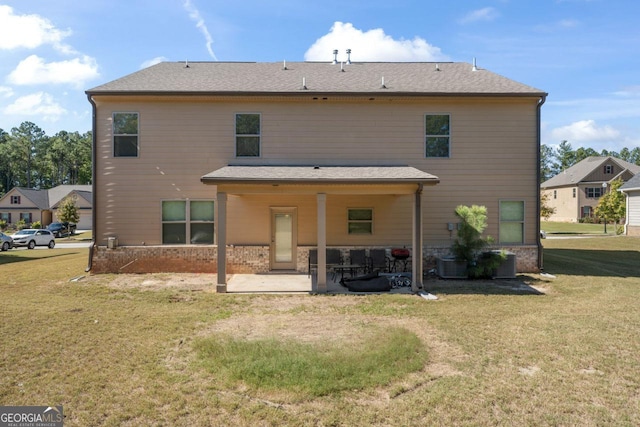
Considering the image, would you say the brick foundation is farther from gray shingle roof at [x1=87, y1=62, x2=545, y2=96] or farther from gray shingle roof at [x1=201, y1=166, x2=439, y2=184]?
gray shingle roof at [x1=87, y1=62, x2=545, y2=96]

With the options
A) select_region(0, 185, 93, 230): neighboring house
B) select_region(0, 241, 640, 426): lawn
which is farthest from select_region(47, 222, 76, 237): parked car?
select_region(0, 241, 640, 426): lawn

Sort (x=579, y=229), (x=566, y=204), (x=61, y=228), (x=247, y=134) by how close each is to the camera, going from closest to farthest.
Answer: (x=247, y=134) → (x=579, y=229) → (x=61, y=228) → (x=566, y=204)

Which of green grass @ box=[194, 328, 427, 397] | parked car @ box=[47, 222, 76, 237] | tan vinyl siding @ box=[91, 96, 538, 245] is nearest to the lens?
green grass @ box=[194, 328, 427, 397]

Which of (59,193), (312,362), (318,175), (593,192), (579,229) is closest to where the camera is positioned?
(312,362)

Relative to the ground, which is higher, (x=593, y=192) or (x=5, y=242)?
(x=593, y=192)

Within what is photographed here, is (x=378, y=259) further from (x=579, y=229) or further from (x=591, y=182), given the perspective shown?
(x=591, y=182)

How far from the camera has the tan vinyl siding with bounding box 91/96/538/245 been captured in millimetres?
11977

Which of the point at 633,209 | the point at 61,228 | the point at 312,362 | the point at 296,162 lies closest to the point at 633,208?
the point at 633,209

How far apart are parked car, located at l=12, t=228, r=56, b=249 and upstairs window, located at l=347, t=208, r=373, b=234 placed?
23.6 meters

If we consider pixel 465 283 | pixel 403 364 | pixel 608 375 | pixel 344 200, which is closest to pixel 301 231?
pixel 344 200

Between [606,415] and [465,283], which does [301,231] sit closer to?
[465,283]

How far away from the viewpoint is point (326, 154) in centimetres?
1212

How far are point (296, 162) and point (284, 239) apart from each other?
2632 millimetres

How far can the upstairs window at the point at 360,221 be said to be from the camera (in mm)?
12148
